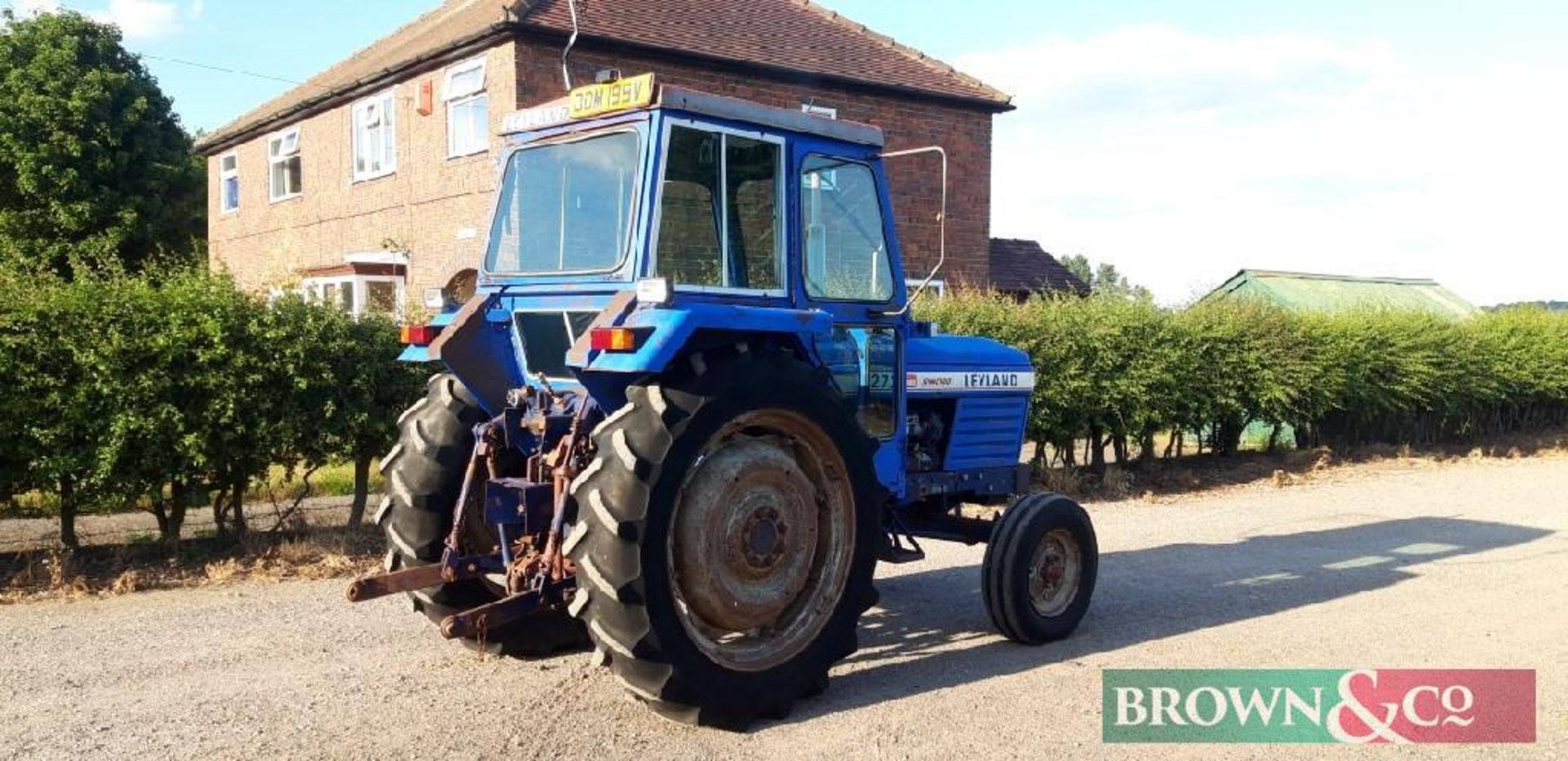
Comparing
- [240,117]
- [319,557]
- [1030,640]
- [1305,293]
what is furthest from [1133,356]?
[240,117]

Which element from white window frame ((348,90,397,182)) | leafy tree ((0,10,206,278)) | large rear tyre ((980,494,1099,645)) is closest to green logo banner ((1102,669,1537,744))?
large rear tyre ((980,494,1099,645))

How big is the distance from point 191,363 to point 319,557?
1.56 m

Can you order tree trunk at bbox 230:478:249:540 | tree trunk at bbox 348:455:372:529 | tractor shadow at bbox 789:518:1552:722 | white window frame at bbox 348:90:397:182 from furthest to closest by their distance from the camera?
1. white window frame at bbox 348:90:397:182
2. tree trunk at bbox 348:455:372:529
3. tree trunk at bbox 230:478:249:540
4. tractor shadow at bbox 789:518:1552:722

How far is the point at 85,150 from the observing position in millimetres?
25203

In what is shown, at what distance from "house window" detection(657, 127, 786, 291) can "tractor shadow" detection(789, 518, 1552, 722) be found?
195 centimetres

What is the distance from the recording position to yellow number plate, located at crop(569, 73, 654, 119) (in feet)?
16.4

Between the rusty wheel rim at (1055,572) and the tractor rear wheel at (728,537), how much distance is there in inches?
57.0

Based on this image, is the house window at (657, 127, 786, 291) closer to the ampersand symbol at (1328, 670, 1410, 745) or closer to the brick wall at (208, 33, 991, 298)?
the ampersand symbol at (1328, 670, 1410, 745)

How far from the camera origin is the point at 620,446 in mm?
4543

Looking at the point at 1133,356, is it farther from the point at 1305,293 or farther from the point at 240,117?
the point at 240,117

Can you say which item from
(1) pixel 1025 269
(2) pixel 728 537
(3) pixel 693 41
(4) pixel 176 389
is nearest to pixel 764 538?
(2) pixel 728 537

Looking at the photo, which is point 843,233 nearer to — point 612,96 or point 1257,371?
point 612,96

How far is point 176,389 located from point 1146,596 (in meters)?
6.39

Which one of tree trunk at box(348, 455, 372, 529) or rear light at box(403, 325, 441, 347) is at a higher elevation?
rear light at box(403, 325, 441, 347)
